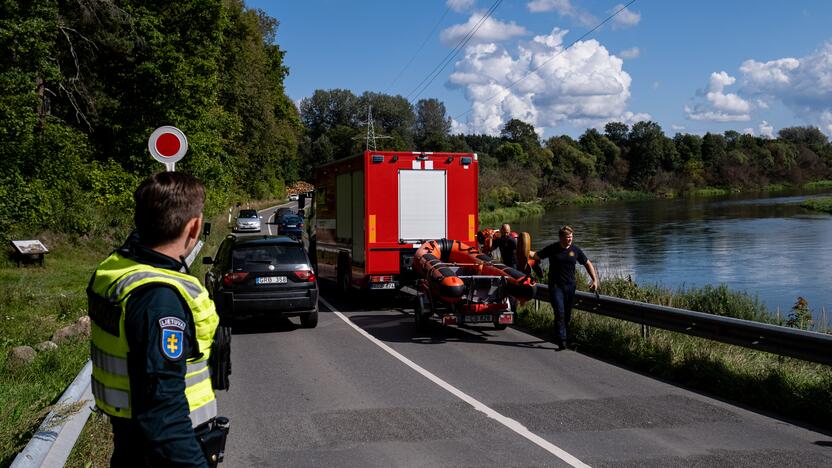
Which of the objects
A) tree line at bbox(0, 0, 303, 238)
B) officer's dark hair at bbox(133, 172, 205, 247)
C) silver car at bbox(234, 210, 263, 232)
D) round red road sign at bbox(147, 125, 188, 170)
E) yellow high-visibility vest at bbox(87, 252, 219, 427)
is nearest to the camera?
yellow high-visibility vest at bbox(87, 252, 219, 427)

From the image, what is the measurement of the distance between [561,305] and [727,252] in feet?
72.1

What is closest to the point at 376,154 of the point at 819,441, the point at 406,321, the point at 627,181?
the point at 406,321

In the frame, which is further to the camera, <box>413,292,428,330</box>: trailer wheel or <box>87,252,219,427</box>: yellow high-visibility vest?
<box>413,292,428,330</box>: trailer wheel

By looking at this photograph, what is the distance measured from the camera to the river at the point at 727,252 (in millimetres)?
20889

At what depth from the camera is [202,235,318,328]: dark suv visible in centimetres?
1170

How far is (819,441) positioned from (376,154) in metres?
9.88

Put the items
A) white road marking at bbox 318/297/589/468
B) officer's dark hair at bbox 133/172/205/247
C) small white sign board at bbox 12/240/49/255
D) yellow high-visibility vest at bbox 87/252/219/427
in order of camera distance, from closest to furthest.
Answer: yellow high-visibility vest at bbox 87/252/219/427
officer's dark hair at bbox 133/172/205/247
white road marking at bbox 318/297/589/468
small white sign board at bbox 12/240/49/255

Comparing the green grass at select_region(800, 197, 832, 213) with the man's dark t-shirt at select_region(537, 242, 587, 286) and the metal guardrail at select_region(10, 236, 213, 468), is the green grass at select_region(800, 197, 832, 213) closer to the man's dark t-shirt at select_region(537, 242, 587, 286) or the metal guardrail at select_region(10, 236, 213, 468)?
the man's dark t-shirt at select_region(537, 242, 587, 286)

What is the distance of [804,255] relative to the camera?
27656 mm

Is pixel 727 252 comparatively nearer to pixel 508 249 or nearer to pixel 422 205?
pixel 508 249

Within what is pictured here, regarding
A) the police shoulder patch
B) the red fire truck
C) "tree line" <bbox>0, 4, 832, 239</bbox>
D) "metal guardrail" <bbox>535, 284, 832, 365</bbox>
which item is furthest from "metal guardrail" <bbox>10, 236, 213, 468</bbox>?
"tree line" <bbox>0, 4, 832, 239</bbox>

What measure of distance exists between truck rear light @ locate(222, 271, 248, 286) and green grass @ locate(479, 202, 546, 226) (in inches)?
1628

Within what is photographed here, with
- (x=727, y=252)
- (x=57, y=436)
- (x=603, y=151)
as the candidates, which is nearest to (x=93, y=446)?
(x=57, y=436)

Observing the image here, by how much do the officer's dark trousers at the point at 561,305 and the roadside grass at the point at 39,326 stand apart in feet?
20.8
